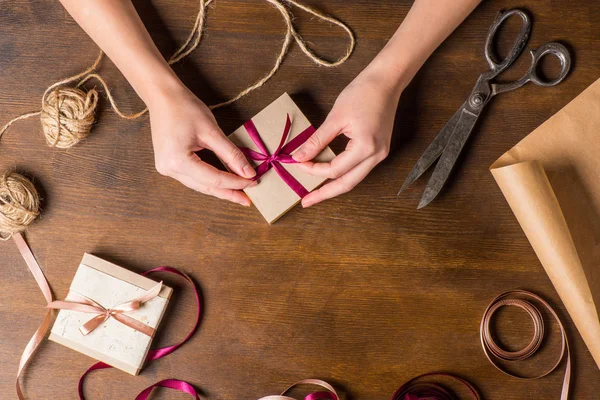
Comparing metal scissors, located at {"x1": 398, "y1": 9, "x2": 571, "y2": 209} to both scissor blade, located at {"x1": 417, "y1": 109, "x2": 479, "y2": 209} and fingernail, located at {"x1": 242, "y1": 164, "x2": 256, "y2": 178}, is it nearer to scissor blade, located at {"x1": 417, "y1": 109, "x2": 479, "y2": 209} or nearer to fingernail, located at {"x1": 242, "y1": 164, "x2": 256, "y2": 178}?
scissor blade, located at {"x1": 417, "y1": 109, "x2": 479, "y2": 209}

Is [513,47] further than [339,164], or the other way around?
[513,47]

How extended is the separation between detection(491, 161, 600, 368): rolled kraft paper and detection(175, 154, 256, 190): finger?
0.50 metres

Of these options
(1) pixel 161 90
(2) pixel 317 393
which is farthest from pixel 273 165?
(2) pixel 317 393

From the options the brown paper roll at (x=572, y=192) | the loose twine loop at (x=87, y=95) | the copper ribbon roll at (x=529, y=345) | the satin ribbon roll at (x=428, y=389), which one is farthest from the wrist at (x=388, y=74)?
the satin ribbon roll at (x=428, y=389)

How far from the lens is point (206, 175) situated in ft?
3.02

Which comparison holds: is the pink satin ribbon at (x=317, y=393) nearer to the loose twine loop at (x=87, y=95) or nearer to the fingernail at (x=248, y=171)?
the fingernail at (x=248, y=171)

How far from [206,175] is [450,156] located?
48 cm

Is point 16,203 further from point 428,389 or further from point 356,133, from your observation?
point 428,389

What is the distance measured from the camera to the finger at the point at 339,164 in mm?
926

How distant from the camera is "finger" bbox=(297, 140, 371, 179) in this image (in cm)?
93

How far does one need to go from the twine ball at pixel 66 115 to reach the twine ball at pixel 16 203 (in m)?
0.10

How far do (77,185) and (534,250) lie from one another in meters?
0.95

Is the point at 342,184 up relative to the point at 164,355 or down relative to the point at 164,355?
up

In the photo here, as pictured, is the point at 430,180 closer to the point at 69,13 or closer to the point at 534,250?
the point at 534,250
